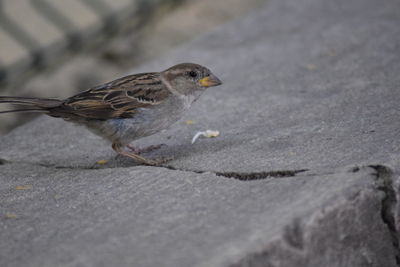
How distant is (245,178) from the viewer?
3.36 metres

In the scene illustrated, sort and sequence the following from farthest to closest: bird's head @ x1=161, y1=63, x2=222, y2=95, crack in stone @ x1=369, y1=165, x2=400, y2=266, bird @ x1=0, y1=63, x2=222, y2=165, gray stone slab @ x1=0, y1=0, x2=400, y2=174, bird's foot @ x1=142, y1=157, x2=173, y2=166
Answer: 1. bird's head @ x1=161, y1=63, x2=222, y2=95
2. bird @ x1=0, y1=63, x2=222, y2=165
3. bird's foot @ x1=142, y1=157, x2=173, y2=166
4. gray stone slab @ x1=0, y1=0, x2=400, y2=174
5. crack in stone @ x1=369, y1=165, x2=400, y2=266

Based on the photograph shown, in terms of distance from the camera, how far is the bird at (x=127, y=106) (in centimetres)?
394

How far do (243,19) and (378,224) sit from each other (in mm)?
3684

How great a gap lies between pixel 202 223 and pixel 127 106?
4.22 feet

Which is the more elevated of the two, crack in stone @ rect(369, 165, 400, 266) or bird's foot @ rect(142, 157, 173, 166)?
bird's foot @ rect(142, 157, 173, 166)

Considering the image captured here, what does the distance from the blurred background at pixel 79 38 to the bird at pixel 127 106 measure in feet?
7.91

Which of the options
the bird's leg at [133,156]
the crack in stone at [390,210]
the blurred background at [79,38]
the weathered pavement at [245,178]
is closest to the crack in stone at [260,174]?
the weathered pavement at [245,178]

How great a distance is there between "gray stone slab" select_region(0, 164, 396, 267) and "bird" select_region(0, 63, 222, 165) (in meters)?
0.54

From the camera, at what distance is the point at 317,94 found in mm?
4551

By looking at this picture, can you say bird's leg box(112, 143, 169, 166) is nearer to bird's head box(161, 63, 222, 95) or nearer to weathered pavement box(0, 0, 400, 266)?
weathered pavement box(0, 0, 400, 266)

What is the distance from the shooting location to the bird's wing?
3963 millimetres

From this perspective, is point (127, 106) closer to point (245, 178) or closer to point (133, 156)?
point (133, 156)

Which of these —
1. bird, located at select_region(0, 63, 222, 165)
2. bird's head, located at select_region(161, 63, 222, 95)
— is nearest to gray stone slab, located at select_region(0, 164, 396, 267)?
bird, located at select_region(0, 63, 222, 165)

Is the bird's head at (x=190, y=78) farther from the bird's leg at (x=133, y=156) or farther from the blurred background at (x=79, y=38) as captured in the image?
the blurred background at (x=79, y=38)
